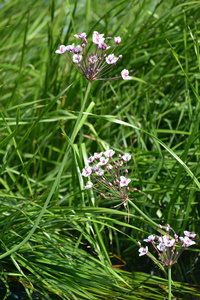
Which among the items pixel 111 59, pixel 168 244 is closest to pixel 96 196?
pixel 168 244

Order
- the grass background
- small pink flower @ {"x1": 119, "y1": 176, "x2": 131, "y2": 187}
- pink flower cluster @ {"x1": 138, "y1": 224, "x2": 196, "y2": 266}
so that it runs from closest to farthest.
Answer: pink flower cluster @ {"x1": 138, "y1": 224, "x2": 196, "y2": 266} < small pink flower @ {"x1": 119, "y1": 176, "x2": 131, "y2": 187} < the grass background

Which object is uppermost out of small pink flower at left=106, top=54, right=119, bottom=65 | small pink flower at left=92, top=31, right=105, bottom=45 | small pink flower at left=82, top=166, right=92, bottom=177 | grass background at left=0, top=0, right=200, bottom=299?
small pink flower at left=92, top=31, right=105, bottom=45

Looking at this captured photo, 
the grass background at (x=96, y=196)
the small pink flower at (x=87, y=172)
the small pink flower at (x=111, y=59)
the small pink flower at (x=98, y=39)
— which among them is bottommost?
the grass background at (x=96, y=196)

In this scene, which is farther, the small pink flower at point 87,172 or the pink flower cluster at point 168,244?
the small pink flower at point 87,172

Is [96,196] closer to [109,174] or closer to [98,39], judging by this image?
[109,174]

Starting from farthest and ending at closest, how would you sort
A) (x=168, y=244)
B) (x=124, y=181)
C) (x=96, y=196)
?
(x=96, y=196), (x=124, y=181), (x=168, y=244)

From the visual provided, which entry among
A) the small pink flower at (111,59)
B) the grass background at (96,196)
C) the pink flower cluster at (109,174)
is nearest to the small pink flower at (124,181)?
the pink flower cluster at (109,174)

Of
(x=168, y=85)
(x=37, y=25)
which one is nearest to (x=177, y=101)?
(x=168, y=85)

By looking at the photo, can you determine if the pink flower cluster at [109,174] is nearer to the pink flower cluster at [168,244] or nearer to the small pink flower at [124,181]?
the small pink flower at [124,181]

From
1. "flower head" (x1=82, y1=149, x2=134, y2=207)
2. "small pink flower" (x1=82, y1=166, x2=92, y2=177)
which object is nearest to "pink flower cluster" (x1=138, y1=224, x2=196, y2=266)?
"flower head" (x1=82, y1=149, x2=134, y2=207)

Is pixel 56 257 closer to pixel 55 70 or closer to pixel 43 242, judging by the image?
pixel 43 242

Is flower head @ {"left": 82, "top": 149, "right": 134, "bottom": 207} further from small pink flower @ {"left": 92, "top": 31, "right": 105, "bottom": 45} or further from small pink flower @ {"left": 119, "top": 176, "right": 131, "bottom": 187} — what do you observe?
small pink flower @ {"left": 92, "top": 31, "right": 105, "bottom": 45}
